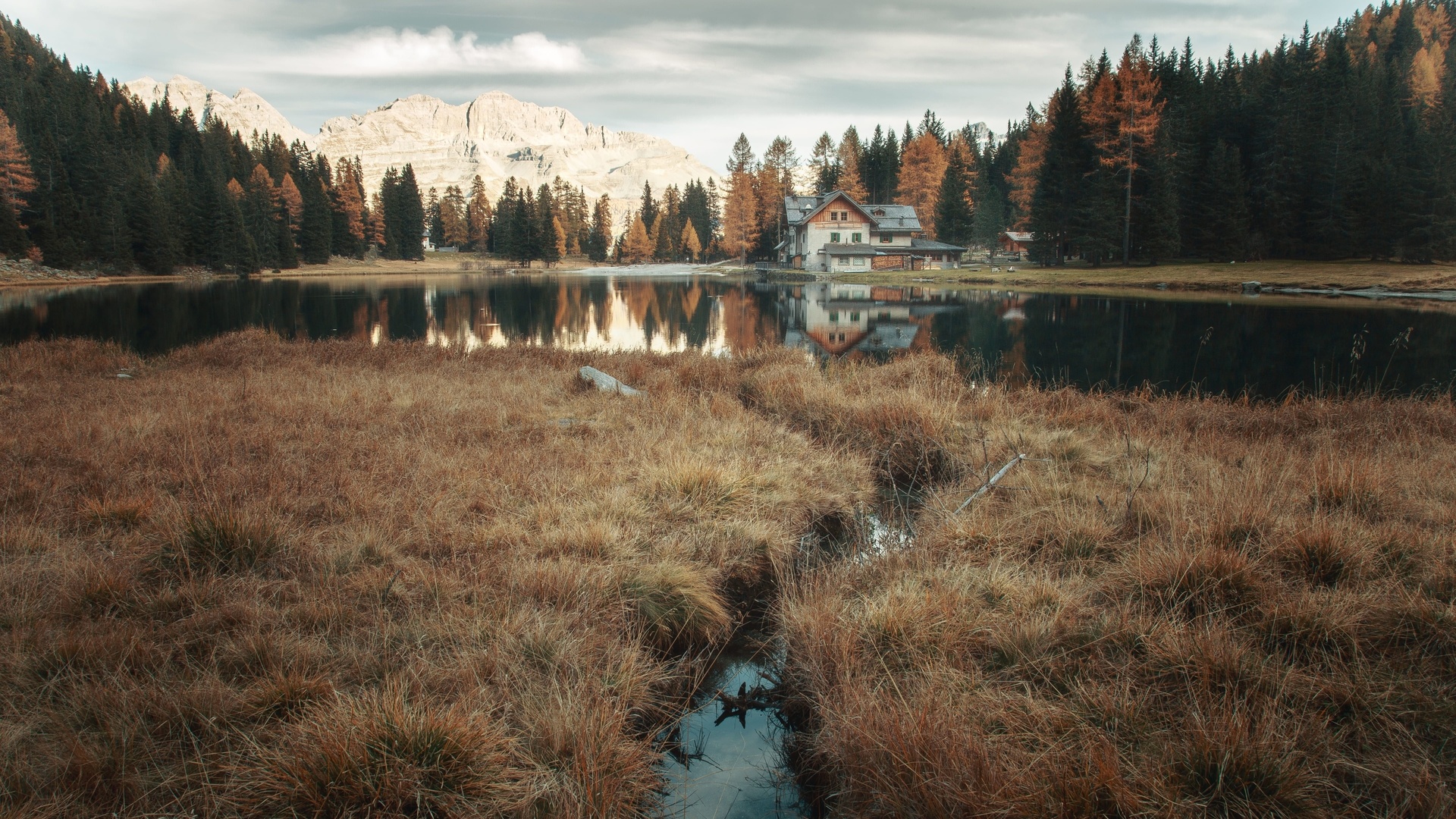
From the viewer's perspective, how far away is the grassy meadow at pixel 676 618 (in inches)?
113

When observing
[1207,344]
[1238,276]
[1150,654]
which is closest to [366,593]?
[1150,654]

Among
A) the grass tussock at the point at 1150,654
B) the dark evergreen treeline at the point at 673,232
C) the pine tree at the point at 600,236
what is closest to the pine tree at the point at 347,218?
the pine tree at the point at 600,236

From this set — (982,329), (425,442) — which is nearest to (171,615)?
(425,442)

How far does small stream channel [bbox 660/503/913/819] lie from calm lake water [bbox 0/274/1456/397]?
1112 centimetres

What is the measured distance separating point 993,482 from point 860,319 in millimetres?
24715

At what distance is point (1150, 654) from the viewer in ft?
12.4

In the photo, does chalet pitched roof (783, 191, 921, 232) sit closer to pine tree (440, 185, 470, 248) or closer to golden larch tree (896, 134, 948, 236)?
golden larch tree (896, 134, 948, 236)

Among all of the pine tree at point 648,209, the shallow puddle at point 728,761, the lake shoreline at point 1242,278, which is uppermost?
the pine tree at point 648,209

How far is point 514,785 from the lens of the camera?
115 inches

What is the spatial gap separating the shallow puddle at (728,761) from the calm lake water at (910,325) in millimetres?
11356

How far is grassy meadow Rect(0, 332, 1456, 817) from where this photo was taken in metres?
2.88

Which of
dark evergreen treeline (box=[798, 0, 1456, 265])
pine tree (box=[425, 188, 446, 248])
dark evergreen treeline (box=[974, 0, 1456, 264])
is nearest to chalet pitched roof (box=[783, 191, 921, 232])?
dark evergreen treeline (box=[798, 0, 1456, 265])

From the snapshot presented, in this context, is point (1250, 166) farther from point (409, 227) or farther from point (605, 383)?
point (409, 227)

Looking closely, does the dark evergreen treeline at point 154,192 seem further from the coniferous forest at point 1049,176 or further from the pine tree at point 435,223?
the pine tree at point 435,223
